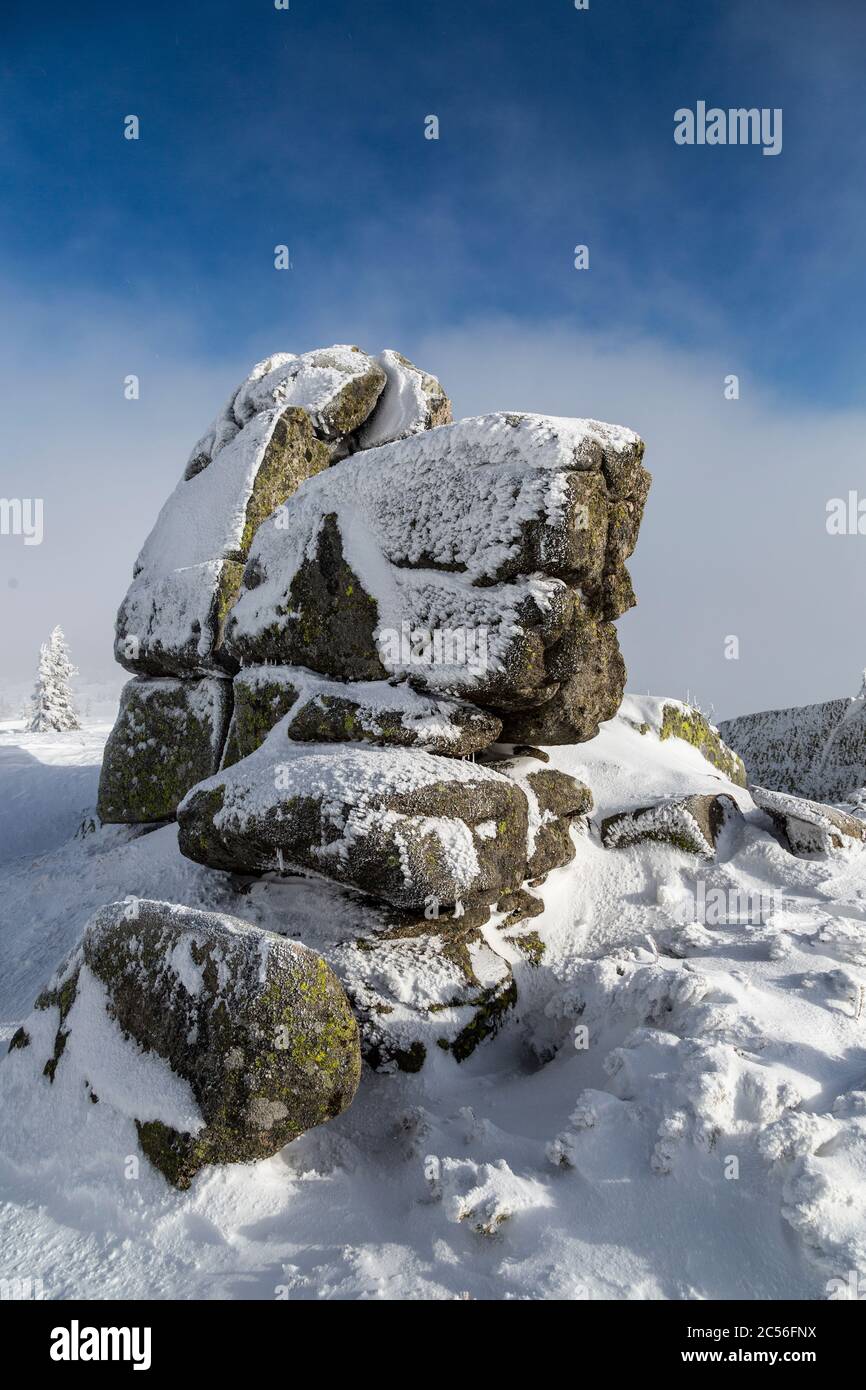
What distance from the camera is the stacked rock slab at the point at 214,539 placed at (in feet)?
42.1

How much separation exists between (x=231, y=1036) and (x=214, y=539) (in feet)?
31.3

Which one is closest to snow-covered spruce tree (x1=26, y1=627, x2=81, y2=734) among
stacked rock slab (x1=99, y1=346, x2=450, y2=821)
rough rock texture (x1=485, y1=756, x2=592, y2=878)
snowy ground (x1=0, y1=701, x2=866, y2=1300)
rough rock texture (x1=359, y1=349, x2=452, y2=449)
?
stacked rock slab (x1=99, y1=346, x2=450, y2=821)

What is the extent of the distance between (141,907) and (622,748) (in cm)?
774

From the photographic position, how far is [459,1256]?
5066 millimetres

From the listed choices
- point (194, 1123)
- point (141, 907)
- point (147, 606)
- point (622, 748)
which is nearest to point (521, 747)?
point (622, 748)

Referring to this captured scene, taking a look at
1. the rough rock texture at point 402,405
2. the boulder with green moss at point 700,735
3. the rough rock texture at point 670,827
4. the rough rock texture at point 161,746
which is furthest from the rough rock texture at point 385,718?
the rough rock texture at point 402,405

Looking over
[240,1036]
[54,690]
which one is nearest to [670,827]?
[240,1036]

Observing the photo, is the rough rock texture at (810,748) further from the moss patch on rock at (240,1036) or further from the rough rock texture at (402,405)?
the moss patch on rock at (240,1036)

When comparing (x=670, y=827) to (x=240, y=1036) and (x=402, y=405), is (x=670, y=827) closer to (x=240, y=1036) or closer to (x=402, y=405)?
(x=240, y=1036)

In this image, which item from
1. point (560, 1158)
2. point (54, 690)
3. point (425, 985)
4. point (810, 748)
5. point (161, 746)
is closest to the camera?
point (560, 1158)

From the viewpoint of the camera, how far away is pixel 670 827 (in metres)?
10.3

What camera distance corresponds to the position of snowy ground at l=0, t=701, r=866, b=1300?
15.9ft

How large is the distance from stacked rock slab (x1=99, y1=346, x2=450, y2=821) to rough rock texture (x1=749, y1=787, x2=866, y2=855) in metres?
8.78

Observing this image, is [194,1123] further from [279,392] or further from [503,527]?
[279,392]
